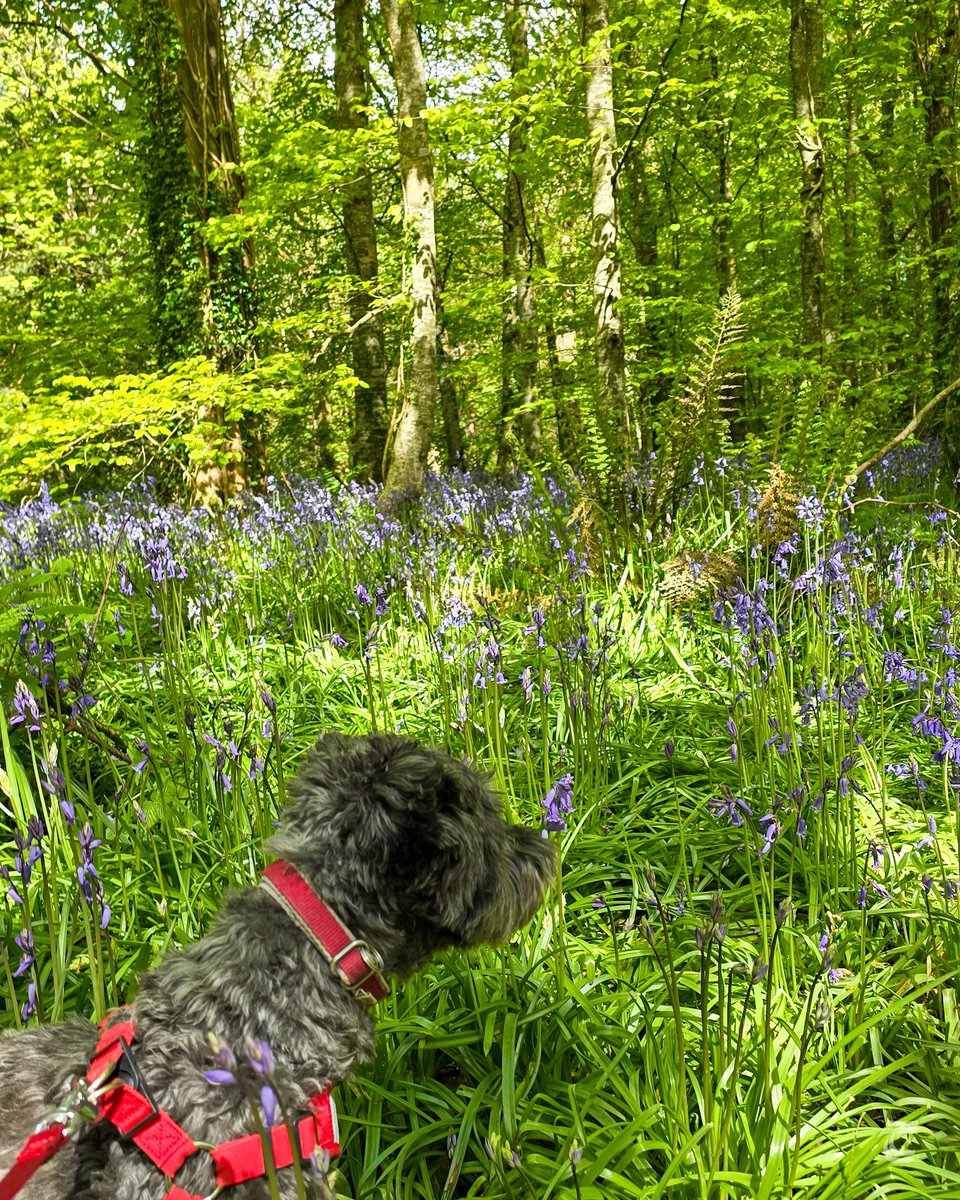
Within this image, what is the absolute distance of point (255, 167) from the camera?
838cm

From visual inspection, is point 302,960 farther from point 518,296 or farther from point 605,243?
point 518,296

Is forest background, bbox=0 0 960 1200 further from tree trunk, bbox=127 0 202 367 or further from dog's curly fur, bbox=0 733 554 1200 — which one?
dog's curly fur, bbox=0 733 554 1200

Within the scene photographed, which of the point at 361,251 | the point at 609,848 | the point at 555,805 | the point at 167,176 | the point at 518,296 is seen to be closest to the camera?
the point at 555,805

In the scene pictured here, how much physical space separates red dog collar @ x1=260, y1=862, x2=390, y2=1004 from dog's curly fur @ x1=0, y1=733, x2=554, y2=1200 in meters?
0.02

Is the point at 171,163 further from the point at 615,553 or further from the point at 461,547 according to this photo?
the point at 615,553

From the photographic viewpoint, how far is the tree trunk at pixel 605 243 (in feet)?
21.0

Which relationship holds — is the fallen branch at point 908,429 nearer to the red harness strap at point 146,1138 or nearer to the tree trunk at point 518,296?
the red harness strap at point 146,1138

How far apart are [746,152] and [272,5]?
32.7 ft

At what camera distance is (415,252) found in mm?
7746

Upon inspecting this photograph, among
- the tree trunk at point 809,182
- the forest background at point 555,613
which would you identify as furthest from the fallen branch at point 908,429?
the tree trunk at point 809,182

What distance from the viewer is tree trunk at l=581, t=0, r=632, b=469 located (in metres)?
6.39

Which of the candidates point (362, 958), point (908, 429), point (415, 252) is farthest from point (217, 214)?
point (362, 958)

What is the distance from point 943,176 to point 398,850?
9484 millimetres

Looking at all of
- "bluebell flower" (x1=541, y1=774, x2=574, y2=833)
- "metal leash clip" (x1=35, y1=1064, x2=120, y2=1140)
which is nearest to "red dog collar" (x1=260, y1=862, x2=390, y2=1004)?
"metal leash clip" (x1=35, y1=1064, x2=120, y2=1140)
